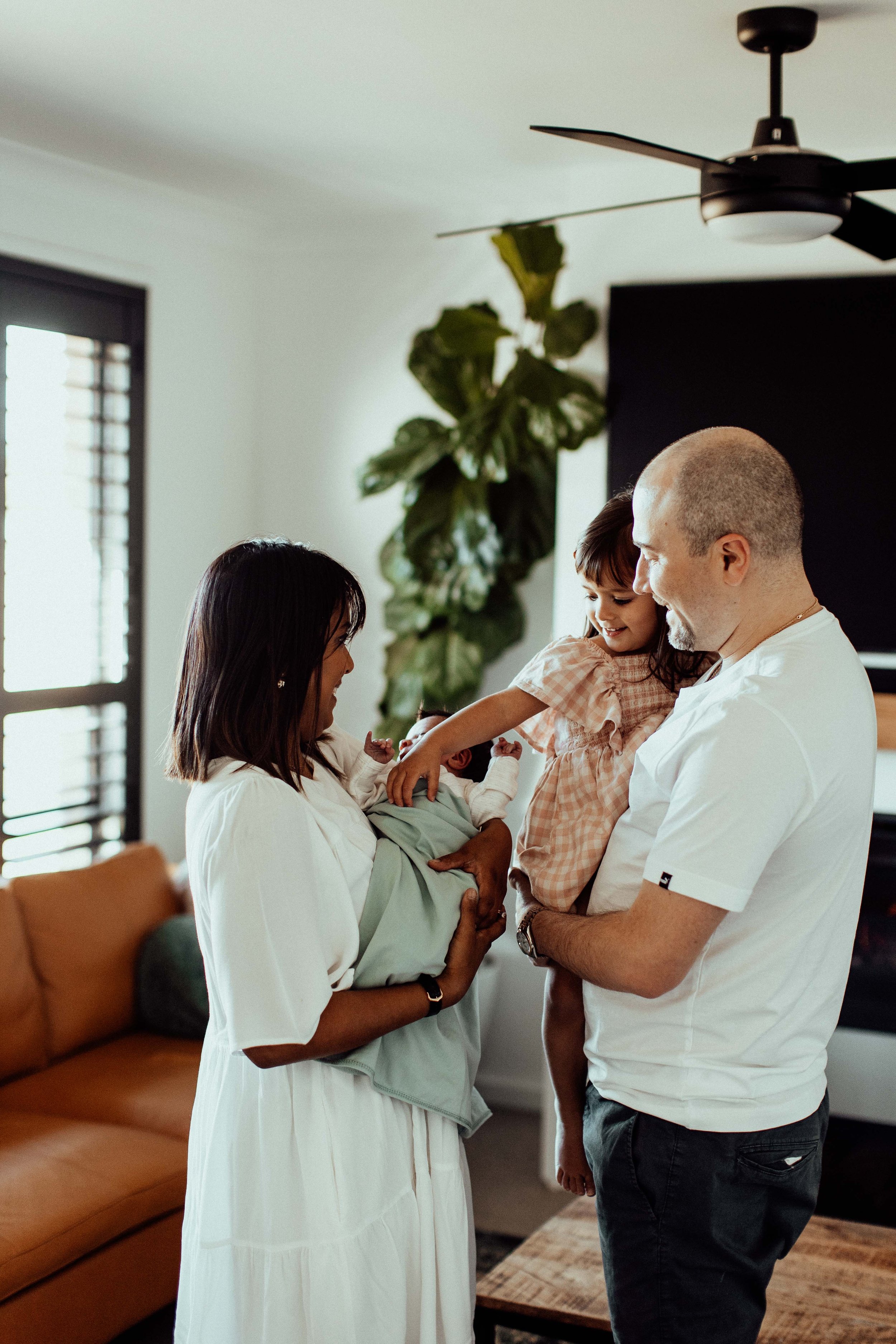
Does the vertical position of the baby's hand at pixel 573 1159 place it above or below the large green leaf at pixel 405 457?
below

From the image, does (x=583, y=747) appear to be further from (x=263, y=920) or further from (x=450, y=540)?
(x=450, y=540)

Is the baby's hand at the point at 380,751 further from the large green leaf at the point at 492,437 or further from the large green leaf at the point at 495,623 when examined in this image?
the large green leaf at the point at 495,623

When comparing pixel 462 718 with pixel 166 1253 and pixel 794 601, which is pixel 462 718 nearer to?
pixel 794 601

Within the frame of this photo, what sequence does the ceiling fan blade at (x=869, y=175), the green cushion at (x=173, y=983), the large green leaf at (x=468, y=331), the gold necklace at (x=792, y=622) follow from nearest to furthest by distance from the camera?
1. the gold necklace at (x=792, y=622)
2. the ceiling fan blade at (x=869, y=175)
3. the green cushion at (x=173, y=983)
4. the large green leaf at (x=468, y=331)

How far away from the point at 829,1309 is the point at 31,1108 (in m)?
1.88

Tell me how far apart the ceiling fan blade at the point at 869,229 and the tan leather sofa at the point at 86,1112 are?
240cm

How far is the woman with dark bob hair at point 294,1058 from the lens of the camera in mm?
1422

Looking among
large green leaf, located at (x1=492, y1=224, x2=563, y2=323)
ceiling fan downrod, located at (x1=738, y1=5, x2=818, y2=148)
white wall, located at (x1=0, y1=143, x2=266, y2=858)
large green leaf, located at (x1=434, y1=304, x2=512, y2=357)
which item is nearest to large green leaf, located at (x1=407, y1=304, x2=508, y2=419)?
large green leaf, located at (x1=434, y1=304, x2=512, y2=357)

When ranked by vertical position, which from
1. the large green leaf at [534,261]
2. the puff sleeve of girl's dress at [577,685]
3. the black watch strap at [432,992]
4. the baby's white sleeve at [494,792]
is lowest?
the black watch strap at [432,992]

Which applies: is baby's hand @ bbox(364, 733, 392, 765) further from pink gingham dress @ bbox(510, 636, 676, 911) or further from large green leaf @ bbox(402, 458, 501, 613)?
large green leaf @ bbox(402, 458, 501, 613)

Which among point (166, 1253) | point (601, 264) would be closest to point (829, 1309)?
point (166, 1253)

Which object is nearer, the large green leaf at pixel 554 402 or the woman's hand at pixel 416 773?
the woman's hand at pixel 416 773

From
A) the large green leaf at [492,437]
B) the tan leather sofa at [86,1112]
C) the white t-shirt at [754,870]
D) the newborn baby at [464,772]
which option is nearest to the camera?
the white t-shirt at [754,870]

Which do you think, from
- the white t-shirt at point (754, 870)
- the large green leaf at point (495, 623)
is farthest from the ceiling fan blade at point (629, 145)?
the large green leaf at point (495, 623)
